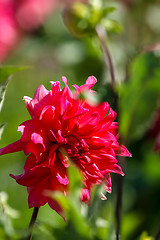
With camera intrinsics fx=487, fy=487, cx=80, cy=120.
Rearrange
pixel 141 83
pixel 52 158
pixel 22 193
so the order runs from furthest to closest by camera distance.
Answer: pixel 22 193
pixel 141 83
pixel 52 158

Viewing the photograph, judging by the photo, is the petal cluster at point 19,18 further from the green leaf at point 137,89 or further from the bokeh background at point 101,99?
the green leaf at point 137,89

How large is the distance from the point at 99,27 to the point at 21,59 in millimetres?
958

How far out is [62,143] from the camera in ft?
1.56

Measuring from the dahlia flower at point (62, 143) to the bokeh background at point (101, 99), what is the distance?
0.12 ft

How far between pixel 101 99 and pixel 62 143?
0.43 ft

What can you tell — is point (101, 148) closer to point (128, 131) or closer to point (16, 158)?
point (128, 131)

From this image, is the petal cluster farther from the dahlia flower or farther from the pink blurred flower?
the dahlia flower

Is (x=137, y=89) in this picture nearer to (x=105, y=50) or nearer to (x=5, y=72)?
(x=105, y=50)

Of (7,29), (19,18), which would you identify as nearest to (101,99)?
(7,29)

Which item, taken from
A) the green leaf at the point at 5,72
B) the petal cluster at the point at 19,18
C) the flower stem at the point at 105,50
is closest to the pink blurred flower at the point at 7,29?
the petal cluster at the point at 19,18

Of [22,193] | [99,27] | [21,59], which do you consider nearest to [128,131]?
[99,27]

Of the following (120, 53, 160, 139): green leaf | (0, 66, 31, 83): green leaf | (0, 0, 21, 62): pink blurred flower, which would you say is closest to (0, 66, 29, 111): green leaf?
(0, 66, 31, 83): green leaf

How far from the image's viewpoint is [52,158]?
46 centimetres

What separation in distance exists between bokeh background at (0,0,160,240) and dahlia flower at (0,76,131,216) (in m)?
0.04
